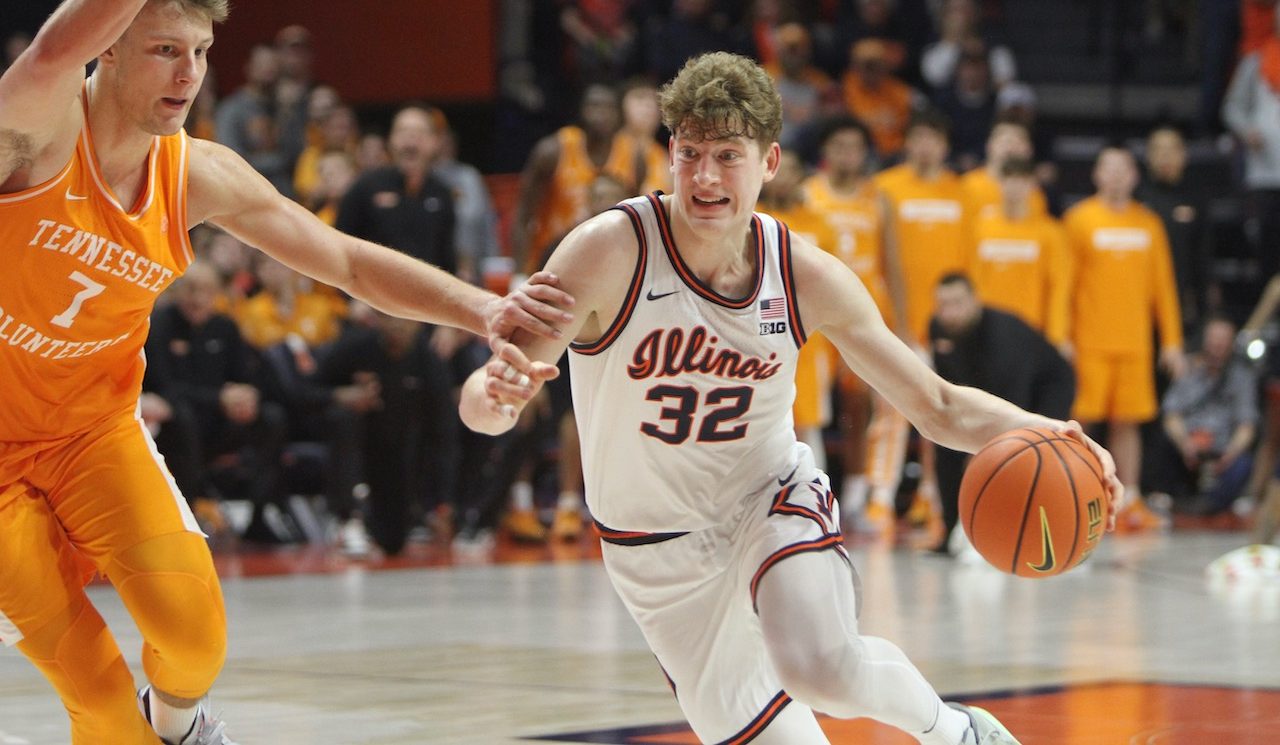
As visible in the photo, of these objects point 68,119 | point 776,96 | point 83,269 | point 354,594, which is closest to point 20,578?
point 83,269

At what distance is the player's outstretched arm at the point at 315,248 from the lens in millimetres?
4387

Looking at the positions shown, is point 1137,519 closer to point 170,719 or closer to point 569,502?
point 569,502

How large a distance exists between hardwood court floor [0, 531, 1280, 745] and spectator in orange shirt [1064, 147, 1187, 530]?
8.20 feet

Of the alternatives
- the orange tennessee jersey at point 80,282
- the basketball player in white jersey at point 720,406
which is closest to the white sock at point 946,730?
the basketball player in white jersey at point 720,406

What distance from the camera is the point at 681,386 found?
14.3ft

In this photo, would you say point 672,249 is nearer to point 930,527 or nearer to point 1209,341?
point 930,527

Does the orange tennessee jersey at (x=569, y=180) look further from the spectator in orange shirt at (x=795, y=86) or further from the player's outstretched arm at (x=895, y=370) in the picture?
the player's outstretched arm at (x=895, y=370)

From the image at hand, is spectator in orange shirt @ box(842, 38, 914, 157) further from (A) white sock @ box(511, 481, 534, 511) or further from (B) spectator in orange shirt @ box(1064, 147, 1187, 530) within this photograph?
(A) white sock @ box(511, 481, 534, 511)

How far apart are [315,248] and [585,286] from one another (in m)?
0.69

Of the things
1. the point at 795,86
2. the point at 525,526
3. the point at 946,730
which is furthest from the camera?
the point at 795,86

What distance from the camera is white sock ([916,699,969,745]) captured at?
4.22m

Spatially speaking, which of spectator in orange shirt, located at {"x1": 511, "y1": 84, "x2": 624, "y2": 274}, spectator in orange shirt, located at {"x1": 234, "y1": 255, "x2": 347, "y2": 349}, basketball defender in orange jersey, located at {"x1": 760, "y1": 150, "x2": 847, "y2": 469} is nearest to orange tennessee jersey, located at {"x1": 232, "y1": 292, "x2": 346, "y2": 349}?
spectator in orange shirt, located at {"x1": 234, "y1": 255, "x2": 347, "y2": 349}

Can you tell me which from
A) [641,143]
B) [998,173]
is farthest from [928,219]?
[641,143]

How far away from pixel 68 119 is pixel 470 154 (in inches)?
514
